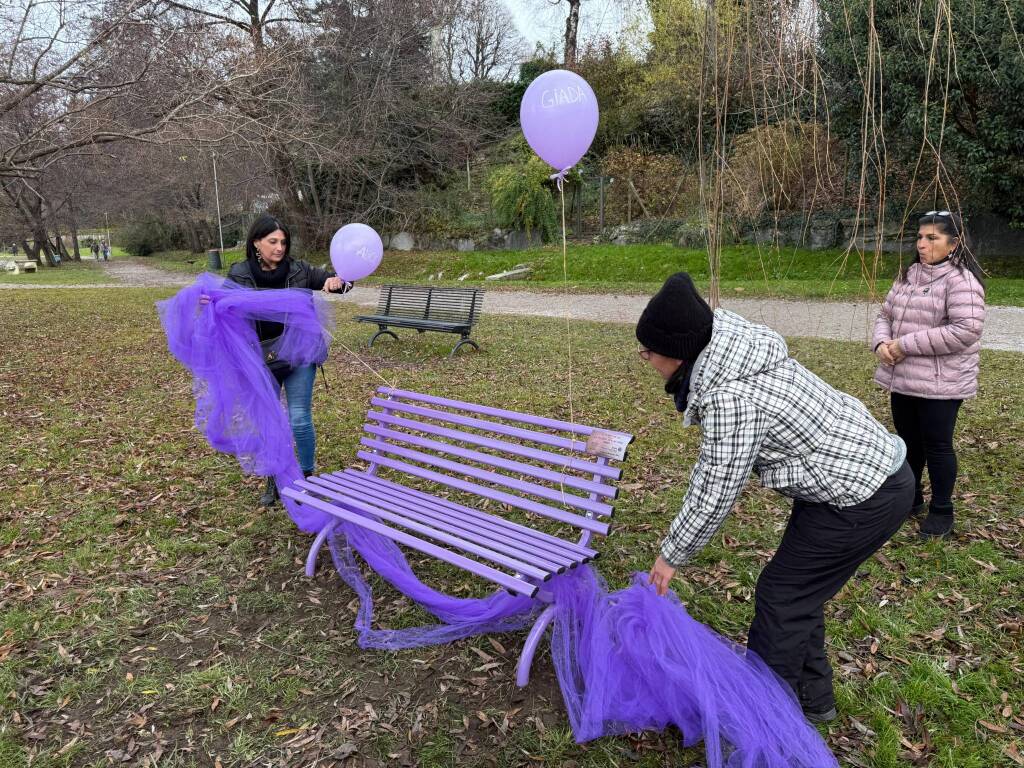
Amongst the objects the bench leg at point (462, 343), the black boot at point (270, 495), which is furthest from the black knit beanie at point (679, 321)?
the bench leg at point (462, 343)

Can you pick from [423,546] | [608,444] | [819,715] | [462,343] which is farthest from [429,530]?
[462,343]

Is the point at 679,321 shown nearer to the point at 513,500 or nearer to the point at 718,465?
the point at 718,465

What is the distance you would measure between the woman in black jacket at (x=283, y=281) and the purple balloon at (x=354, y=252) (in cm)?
14

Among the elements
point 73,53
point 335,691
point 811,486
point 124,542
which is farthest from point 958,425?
point 73,53

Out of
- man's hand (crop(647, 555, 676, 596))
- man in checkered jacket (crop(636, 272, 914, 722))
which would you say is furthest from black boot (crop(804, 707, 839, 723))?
man's hand (crop(647, 555, 676, 596))

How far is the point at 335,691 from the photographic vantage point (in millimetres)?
2770

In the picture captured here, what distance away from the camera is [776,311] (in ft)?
39.4

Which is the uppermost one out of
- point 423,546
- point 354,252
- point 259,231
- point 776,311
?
point 259,231

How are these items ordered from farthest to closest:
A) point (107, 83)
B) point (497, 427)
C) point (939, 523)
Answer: point (107, 83) < point (939, 523) < point (497, 427)

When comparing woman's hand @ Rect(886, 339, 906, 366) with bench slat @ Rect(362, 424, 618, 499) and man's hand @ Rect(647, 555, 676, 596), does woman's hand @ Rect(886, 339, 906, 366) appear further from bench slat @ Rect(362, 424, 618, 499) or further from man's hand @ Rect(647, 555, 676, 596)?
man's hand @ Rect(647, 555, 676, 596)

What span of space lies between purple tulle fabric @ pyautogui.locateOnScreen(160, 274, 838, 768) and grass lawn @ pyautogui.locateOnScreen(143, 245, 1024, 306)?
32.6 feet

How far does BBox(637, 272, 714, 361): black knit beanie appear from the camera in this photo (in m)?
1.96

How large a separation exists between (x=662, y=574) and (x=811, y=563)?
0.46 meters

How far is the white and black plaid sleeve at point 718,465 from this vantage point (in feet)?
6.42
